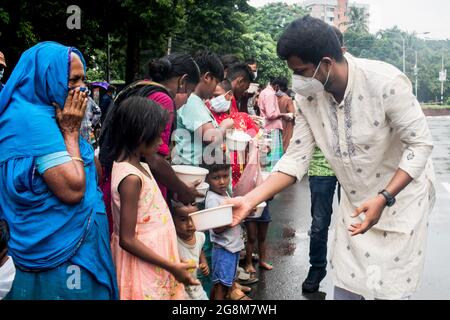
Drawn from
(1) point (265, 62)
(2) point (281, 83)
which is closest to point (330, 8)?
(1) point (265, 62)

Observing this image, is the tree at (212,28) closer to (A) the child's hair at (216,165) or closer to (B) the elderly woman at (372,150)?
(A) the child's hair at (216,165)

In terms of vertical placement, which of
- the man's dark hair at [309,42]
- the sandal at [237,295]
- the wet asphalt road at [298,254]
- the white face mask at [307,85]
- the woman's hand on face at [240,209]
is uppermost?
the man's dark hair at [309,42]

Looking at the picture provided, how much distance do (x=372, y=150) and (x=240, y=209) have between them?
0.76 meters

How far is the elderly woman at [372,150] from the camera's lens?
251cm

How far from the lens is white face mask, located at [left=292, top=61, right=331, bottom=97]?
2.60 metres

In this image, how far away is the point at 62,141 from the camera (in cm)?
A: 237

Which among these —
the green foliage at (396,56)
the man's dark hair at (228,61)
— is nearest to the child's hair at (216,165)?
the man's dark hair at (228,61)

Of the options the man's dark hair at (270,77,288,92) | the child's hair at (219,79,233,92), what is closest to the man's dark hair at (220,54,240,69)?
the child's hair at (219,79,233,92)

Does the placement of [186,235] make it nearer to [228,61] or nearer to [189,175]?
[189,175]

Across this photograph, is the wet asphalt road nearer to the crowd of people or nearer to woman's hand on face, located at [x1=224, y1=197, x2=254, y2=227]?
the crowd of people

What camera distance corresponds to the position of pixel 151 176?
9.64ft

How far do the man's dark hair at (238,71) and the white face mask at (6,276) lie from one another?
12.3ft

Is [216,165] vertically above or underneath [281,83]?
underneath

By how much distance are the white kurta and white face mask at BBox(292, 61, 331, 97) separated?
0.09 meters
